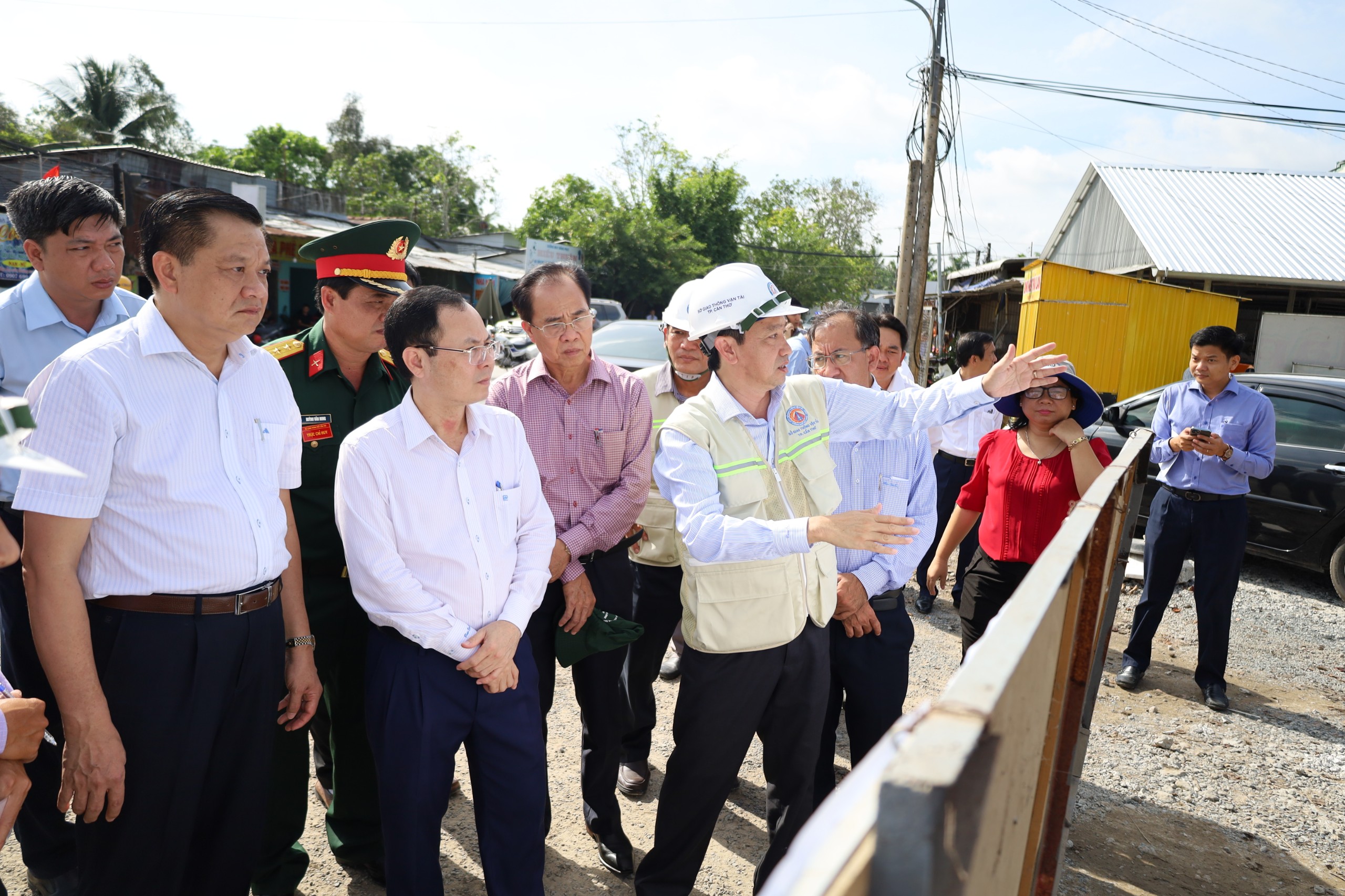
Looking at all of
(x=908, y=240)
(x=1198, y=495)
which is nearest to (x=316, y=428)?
(x=1198, y=495)

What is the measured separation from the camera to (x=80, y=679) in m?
1.76

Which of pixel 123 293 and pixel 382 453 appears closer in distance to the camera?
pixel 382 453

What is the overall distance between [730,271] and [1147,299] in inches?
432

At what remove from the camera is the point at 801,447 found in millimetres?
2389

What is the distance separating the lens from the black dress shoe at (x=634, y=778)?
327cm

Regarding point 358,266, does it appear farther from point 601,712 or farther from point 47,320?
point 601,712

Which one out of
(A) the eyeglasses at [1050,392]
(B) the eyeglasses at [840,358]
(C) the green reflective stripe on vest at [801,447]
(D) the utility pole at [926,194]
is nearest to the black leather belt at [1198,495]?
(A) the eyeglasses at [1050,392]

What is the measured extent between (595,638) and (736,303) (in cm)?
116

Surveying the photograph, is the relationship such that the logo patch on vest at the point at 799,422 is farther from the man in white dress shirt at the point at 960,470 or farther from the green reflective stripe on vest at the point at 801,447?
the man in white dress shirt at the point at 960,470

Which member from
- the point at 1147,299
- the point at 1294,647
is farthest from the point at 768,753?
the point at 1147,299

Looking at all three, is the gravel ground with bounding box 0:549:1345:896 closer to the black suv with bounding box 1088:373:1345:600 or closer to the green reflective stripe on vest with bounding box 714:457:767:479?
the black suv with bounding box 1088:373:1345:600

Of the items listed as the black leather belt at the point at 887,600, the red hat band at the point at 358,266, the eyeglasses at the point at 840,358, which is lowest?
the black leather belt at the point at 887,600

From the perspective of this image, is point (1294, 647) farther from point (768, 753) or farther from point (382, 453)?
point (382, 453)

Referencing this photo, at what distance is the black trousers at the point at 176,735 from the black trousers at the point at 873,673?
171 cm
